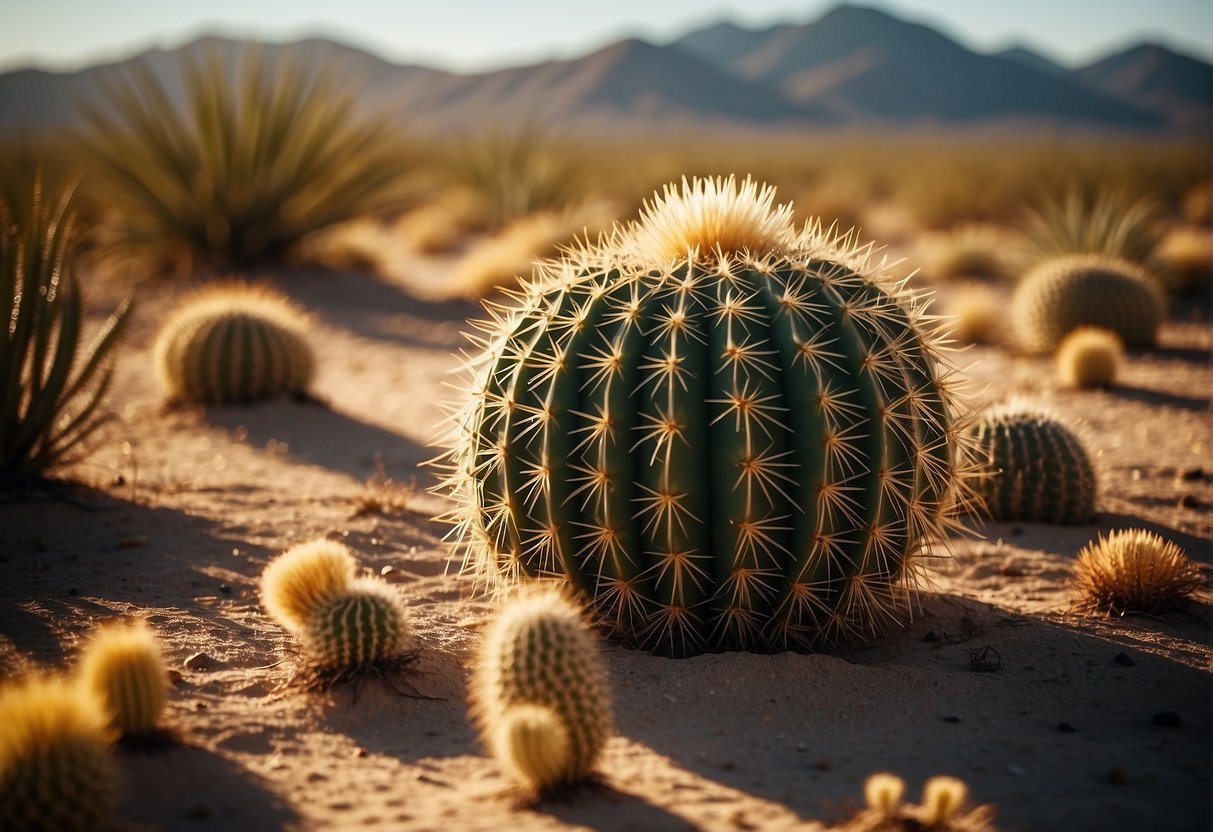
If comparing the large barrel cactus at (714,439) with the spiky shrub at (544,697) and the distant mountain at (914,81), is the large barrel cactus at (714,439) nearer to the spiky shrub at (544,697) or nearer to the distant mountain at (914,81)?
the spiky shrub at (544,697)

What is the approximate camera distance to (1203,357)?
1015 cm

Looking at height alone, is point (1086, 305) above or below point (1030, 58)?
below

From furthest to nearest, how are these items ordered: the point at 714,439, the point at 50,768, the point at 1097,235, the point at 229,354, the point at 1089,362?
the point at 1097,235 → the point at 1089,362 → the point at 229,354 → the point at 714,439 → the point at 50,768

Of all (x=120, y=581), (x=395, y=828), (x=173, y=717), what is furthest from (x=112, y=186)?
(x=395, y=828)

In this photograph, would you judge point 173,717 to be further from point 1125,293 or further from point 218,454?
point 1125,293

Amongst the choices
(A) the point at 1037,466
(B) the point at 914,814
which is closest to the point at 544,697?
(B) the point at 914,814

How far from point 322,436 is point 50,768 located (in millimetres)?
5235

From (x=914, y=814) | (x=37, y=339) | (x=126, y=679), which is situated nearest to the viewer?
(x=914, y=814)

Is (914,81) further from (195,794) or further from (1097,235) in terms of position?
(195,794)

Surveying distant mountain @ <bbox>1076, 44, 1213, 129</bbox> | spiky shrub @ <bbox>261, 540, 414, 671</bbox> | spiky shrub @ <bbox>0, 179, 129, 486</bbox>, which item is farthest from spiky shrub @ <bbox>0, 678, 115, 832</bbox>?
distant mountain @ <bbox>1076, 44, 1213, 129</bbox>

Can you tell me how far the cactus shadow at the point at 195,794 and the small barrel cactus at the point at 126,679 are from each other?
110 mm

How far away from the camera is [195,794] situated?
296cm

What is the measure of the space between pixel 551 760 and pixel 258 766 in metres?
0.95

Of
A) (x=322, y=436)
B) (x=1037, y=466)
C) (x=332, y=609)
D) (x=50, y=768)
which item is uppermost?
(x=1037, y=466)
